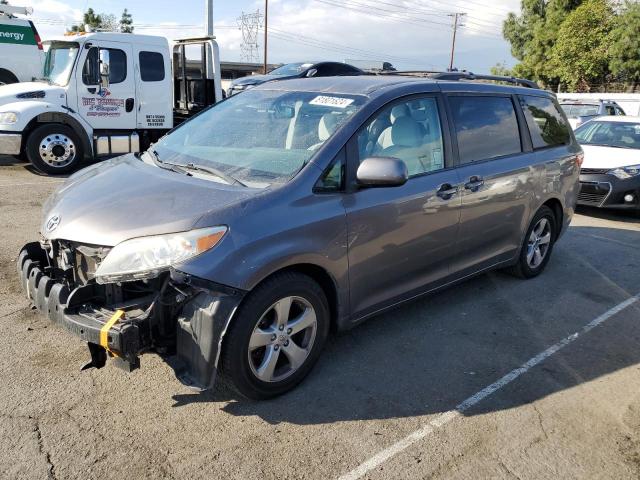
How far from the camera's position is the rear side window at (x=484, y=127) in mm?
4277

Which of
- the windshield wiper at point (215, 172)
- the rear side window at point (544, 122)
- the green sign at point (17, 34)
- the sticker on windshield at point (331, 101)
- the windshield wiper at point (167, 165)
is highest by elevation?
the green sign at point (17, 34)

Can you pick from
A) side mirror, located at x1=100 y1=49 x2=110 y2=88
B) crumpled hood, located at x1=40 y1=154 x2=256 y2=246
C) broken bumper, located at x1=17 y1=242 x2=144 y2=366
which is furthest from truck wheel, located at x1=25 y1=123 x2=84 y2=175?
broken bumper, located at x1=17 y1=242 x2=144 y2=366

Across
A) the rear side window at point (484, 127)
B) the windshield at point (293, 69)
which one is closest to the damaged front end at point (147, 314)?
the rear side window at point (484, 127)

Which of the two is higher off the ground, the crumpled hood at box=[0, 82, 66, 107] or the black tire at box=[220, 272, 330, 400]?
the crumpled hood at box=[0, 82, 66, 107]

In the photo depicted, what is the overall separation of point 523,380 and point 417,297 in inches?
35.5

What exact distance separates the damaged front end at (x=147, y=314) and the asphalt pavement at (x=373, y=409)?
316mm

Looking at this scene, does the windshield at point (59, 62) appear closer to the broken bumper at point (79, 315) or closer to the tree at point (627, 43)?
the broken bumper at point (79, 315)

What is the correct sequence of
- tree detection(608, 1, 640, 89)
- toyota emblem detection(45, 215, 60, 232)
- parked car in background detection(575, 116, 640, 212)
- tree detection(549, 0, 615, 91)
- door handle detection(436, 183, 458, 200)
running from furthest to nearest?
tree detection(549, 0, 615, 91) → tree detection(608, 1, 640, 89) → parked car in background detection(575, 116, 640, 212) → door handle detection(436, 183, 458, 200) → toyota emblem detection(45, 215, 60, 232)

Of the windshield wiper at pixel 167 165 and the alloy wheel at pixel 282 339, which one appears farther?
the windshield wiper at pixel 167 165

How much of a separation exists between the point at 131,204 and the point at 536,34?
135 feet

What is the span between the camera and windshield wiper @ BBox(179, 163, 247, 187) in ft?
10.9

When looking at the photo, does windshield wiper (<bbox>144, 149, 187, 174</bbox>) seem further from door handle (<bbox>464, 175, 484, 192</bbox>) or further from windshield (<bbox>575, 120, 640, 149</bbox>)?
windshield (<bbox>575, 120, 640, 149</bbox>)

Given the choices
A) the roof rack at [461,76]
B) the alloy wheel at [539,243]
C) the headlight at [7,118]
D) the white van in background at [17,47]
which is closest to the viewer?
the roof rack at [461,76]

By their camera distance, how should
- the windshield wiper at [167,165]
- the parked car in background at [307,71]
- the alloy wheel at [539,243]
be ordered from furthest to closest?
the parked car in background at [307,71]
the alloy wheel at [539,243]
the windshield wiper at [167,165]
